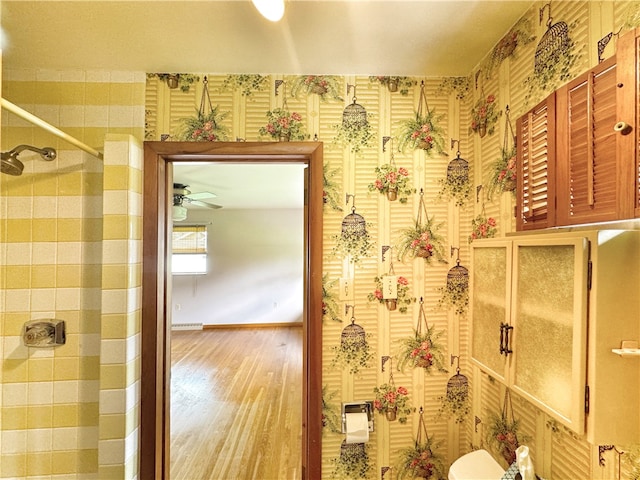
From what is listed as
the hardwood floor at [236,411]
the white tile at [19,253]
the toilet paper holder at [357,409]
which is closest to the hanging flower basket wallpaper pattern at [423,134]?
the toilet paper holder at [357,409]

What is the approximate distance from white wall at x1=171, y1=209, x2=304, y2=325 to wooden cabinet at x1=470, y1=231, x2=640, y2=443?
5.01 metres

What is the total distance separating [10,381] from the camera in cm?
130

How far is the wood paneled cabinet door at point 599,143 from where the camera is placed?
1.88 ft

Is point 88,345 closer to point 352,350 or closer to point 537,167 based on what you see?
point 352,350

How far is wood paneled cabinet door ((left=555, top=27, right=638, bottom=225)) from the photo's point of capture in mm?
573

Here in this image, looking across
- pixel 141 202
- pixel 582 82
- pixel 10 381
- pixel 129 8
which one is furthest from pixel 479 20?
pixel 10 381

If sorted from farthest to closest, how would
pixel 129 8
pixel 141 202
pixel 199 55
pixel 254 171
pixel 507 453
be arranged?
pixel 254 171 → pixel 141 202 → pixel 199 55 → pixel 507 453 → pixel 129 8

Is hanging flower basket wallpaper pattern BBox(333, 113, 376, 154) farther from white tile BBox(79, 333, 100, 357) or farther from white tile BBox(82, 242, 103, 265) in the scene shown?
white tile BBox(79, 333, 100, 357)

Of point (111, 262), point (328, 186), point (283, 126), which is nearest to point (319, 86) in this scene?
point (283, 126)

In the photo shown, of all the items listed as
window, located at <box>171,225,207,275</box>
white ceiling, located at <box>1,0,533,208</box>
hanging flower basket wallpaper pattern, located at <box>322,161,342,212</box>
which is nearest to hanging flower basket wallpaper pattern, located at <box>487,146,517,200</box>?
white ceiling, located at <box>1,0,533,208</box>

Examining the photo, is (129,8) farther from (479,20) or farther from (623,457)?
(623,457)

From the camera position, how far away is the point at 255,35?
3.72 ft

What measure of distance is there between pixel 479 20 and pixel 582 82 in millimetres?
596

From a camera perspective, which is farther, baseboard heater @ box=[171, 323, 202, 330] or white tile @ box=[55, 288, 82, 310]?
baseboard heater @ box=[171, 323, 202, 330]
